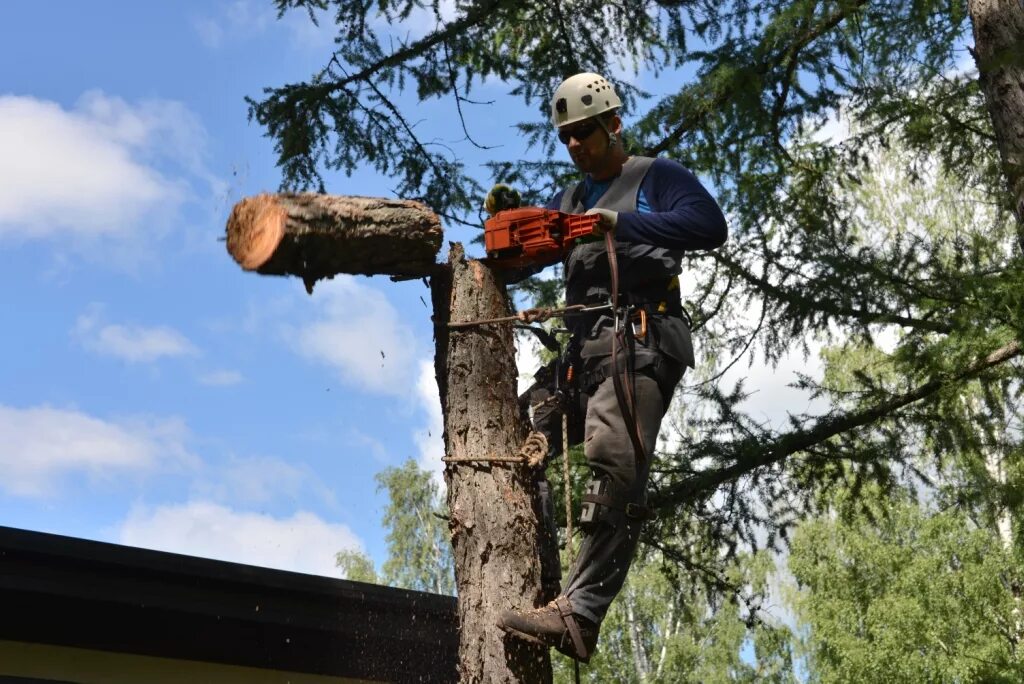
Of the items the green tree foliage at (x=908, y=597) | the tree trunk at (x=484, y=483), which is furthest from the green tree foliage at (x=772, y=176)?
the green tree foliage at (x=908, y=597)

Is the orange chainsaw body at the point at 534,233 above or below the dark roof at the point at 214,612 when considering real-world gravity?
above

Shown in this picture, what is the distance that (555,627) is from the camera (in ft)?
13.0

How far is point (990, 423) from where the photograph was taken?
7777mm

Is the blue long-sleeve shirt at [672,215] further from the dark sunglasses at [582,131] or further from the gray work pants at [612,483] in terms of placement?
the gray work pants at [612,483]

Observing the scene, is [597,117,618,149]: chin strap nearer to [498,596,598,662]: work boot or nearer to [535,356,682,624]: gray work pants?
[535,356,682,624]: gray work pants

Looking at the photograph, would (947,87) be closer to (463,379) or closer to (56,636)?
(463,379)

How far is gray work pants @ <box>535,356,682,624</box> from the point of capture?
4.26 meters

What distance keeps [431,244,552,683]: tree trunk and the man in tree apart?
193mm

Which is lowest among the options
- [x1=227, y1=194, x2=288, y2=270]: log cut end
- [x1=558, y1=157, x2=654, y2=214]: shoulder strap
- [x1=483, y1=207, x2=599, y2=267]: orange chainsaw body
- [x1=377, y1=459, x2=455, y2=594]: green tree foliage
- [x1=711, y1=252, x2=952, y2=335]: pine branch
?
[x1=227, y1=194, x2=288, y2=270]: log cut end

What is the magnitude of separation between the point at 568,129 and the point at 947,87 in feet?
15.8

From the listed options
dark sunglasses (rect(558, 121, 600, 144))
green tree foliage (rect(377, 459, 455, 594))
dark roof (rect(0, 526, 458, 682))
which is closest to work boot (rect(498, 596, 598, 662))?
dark sunglasses (rect(558, 121, 600, 144))

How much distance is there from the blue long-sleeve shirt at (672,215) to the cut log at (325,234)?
827 mm

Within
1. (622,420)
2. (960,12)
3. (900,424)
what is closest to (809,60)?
(960,12)

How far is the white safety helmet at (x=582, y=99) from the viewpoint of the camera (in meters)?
4.70
